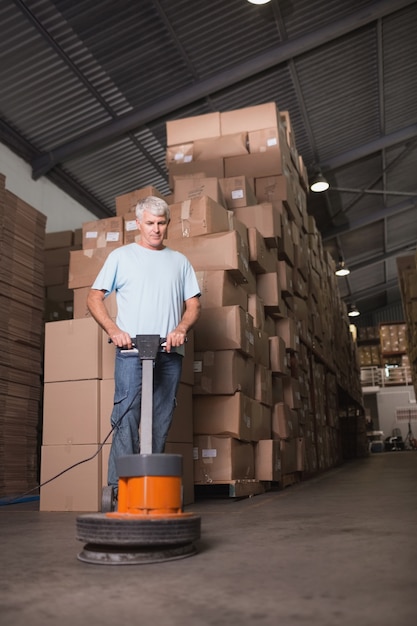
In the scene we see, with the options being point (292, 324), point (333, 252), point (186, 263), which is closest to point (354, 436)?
point (333, 252)

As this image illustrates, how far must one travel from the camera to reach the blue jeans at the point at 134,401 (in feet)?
9.45

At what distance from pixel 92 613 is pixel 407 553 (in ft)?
3.54

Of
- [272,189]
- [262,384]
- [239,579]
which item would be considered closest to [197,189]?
[272,189]

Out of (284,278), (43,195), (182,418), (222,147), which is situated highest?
(43,195)

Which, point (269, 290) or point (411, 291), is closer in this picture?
point (269, 290)

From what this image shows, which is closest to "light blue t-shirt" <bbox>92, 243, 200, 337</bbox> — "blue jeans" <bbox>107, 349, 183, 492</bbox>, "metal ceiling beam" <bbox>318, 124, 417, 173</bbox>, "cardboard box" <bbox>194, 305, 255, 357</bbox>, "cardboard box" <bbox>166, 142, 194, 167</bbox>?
"blue jeans" <bbox>107, 349, 183, 492</bbox>

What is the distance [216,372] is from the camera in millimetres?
4422

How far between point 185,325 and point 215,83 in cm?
580

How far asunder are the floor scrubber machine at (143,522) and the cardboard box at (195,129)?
4.67 m

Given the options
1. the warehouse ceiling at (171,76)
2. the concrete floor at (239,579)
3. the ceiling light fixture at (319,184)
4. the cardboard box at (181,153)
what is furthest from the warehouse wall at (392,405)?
the concrete floor at (239,579)

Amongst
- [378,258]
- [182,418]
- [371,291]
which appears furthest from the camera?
[371,291]

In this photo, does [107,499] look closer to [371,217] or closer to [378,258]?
[371,217]

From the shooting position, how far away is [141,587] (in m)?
1.65

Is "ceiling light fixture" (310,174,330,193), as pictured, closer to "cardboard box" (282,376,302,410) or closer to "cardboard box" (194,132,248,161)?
"cardboard box" (194,132,248,161)
